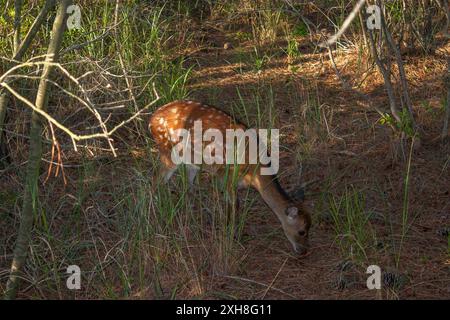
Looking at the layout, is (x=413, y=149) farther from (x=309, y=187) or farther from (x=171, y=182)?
(x=171, y=182)

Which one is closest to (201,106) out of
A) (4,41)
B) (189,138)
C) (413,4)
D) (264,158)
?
(189,138)

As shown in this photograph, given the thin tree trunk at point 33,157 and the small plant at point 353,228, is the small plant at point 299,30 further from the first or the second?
the thin tree trunk at point 33,157

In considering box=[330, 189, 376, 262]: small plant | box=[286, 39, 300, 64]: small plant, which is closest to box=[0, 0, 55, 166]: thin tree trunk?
box=[330, 189, 376, 262]: small plant

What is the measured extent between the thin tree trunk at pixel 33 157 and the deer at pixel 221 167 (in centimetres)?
143

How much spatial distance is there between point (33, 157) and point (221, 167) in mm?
1853

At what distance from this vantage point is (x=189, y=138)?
6566 millimetres

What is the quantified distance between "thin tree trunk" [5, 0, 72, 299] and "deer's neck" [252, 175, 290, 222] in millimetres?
1730

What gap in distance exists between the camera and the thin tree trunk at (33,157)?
4.74m

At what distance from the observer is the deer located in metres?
5.84

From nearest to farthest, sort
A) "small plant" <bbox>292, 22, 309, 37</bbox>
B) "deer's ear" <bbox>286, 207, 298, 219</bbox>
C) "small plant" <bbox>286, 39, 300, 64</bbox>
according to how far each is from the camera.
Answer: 1. "deer's ear" <bbox>286, 207, 298, 219</bbox>
2. "small plant" <bbox>286, 39, 300, 64</bbox>
3. "small plant" <bbox>292, 22, 309, 37</bbox>

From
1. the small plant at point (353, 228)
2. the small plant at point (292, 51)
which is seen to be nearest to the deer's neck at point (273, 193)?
the small plant at point (353, 228)

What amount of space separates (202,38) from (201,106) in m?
3.05

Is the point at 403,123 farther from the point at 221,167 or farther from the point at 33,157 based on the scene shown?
the point at 33,157

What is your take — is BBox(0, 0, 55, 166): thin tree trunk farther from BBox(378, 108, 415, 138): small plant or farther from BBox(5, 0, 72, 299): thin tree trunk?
BBox(378, 108, 415, 138): small plant
